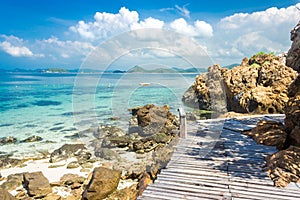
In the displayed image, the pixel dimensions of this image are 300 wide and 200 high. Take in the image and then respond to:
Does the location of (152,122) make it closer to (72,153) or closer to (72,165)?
(72,153)

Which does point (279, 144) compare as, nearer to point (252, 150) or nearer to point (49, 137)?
point (252, 150)

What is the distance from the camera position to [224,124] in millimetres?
10359

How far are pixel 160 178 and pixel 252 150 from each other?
3151 millimetres

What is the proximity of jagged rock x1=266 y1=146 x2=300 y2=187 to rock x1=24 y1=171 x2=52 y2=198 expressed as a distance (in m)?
8.02

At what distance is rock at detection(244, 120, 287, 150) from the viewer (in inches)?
290

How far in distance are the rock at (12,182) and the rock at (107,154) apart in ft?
13.1

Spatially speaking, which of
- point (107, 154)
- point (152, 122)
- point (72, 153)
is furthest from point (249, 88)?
point (72, 153)

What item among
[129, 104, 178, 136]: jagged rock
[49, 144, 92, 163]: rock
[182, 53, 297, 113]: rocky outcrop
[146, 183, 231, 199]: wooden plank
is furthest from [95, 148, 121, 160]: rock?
[182, 53, 297, 113]: rocky outcrop

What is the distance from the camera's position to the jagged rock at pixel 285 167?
5.32m

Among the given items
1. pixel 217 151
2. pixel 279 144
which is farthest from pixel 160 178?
pixel 279 144

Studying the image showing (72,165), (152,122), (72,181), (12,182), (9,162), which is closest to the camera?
(72,181)

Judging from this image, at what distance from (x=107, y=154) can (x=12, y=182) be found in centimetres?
461

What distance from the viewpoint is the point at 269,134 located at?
790 centimetres

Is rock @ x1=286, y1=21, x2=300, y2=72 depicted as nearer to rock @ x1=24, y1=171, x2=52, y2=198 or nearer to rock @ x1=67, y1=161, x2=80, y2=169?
rock @ x1=24, y1=171, x2=52, y2=198
